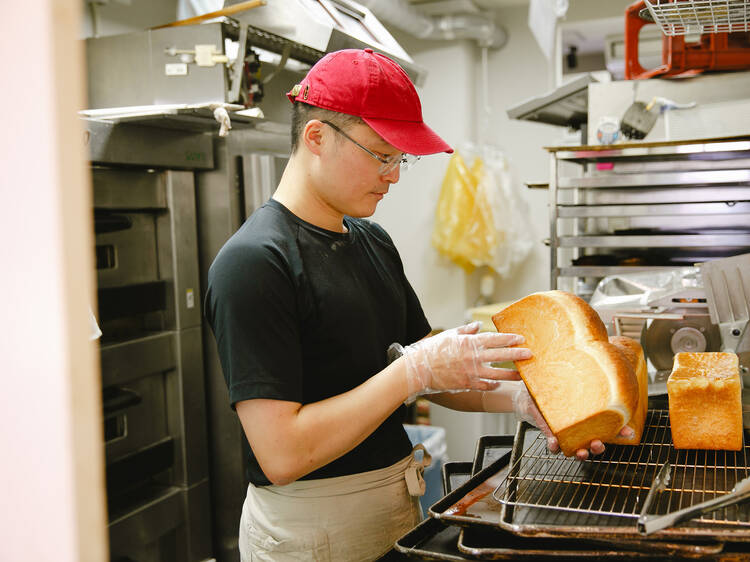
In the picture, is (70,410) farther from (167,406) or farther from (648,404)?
(167,406)

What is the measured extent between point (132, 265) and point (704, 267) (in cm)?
178

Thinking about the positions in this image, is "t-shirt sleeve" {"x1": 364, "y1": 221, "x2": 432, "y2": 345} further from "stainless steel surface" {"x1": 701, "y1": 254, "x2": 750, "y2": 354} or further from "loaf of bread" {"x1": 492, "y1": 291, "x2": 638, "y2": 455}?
"stainless steel surface" {"x1": 701, "y1": 254, "x2": 750, "y2": 354}

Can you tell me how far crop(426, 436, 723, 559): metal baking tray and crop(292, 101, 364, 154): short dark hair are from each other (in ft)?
2.39

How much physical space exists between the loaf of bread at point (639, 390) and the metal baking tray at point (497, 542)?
273 millimetres

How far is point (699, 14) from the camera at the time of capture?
177 centimetres

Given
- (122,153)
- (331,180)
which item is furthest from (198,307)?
(331,180)

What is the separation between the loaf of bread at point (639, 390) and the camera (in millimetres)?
1363

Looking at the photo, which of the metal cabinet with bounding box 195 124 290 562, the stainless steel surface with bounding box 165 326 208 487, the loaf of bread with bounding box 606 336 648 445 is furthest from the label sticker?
the loaf of bread with bounding box 606 336 648 445

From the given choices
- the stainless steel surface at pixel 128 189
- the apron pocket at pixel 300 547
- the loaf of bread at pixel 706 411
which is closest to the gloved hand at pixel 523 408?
the loaf of bread at pixel 706 411

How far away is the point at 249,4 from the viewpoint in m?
2.29

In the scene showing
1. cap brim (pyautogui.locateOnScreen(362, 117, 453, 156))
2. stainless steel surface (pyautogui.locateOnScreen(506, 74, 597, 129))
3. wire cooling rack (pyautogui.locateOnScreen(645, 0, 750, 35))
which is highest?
wire cooling rack (pyautogui.locateOnScreen(645, 0, 750, 35))

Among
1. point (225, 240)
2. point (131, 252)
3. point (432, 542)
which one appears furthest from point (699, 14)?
point (131, 252)

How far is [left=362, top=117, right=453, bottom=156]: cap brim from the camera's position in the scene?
1388mm

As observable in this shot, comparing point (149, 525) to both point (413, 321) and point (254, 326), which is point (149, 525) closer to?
point (413, 321)
